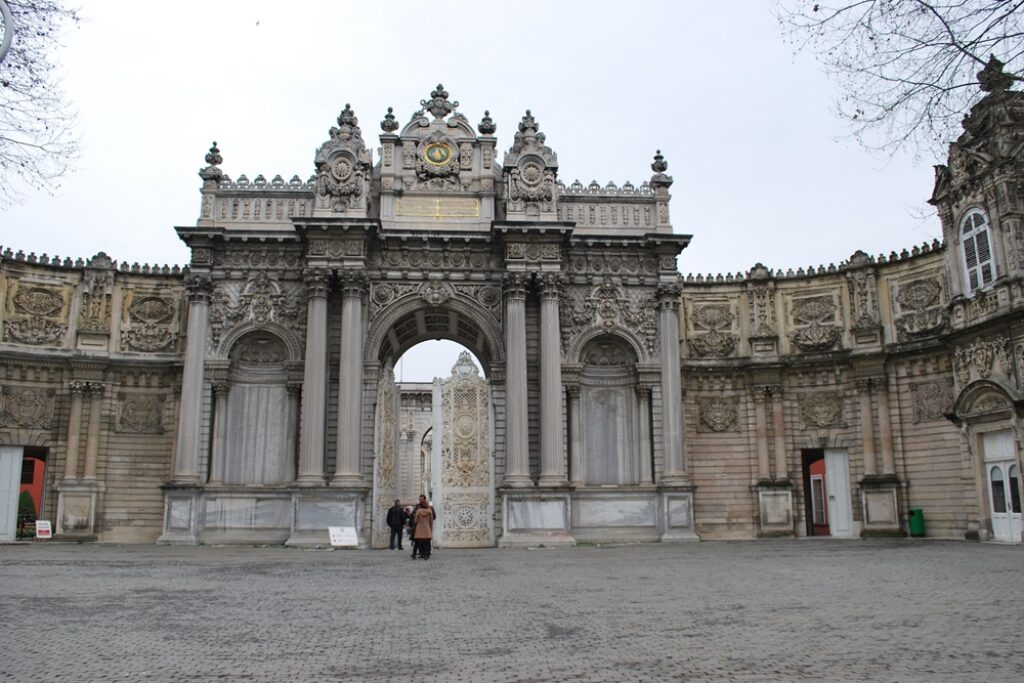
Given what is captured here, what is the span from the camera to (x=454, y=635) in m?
10.1

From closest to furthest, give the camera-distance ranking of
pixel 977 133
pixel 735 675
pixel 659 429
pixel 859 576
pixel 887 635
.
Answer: pixel 735 675 → pixel 887 635 → pixel 977 133 → pixel 859 576 → pixel 659 429

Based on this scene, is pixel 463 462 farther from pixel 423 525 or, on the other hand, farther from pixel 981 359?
pixel 981 359

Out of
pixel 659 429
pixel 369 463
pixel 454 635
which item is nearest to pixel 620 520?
pixel 659 429

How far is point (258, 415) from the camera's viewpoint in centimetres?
3016

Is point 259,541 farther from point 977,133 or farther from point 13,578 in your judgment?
point 977,133

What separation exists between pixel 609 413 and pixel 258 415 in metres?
11.7

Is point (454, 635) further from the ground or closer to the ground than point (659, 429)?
closer to the ground

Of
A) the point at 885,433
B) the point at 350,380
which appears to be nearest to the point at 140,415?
the point at 350,380

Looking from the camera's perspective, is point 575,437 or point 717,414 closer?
point 575,437

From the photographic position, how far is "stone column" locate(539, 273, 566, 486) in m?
28.5

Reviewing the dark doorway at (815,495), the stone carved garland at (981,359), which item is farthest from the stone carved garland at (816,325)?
the stone carved garland at (981,359)

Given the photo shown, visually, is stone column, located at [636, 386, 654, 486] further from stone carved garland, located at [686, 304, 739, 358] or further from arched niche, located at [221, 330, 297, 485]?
arched niche, located at [221, 330, 297, 485]

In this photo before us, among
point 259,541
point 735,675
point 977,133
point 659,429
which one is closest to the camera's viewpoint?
point 735,675

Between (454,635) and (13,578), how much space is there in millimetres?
10209
